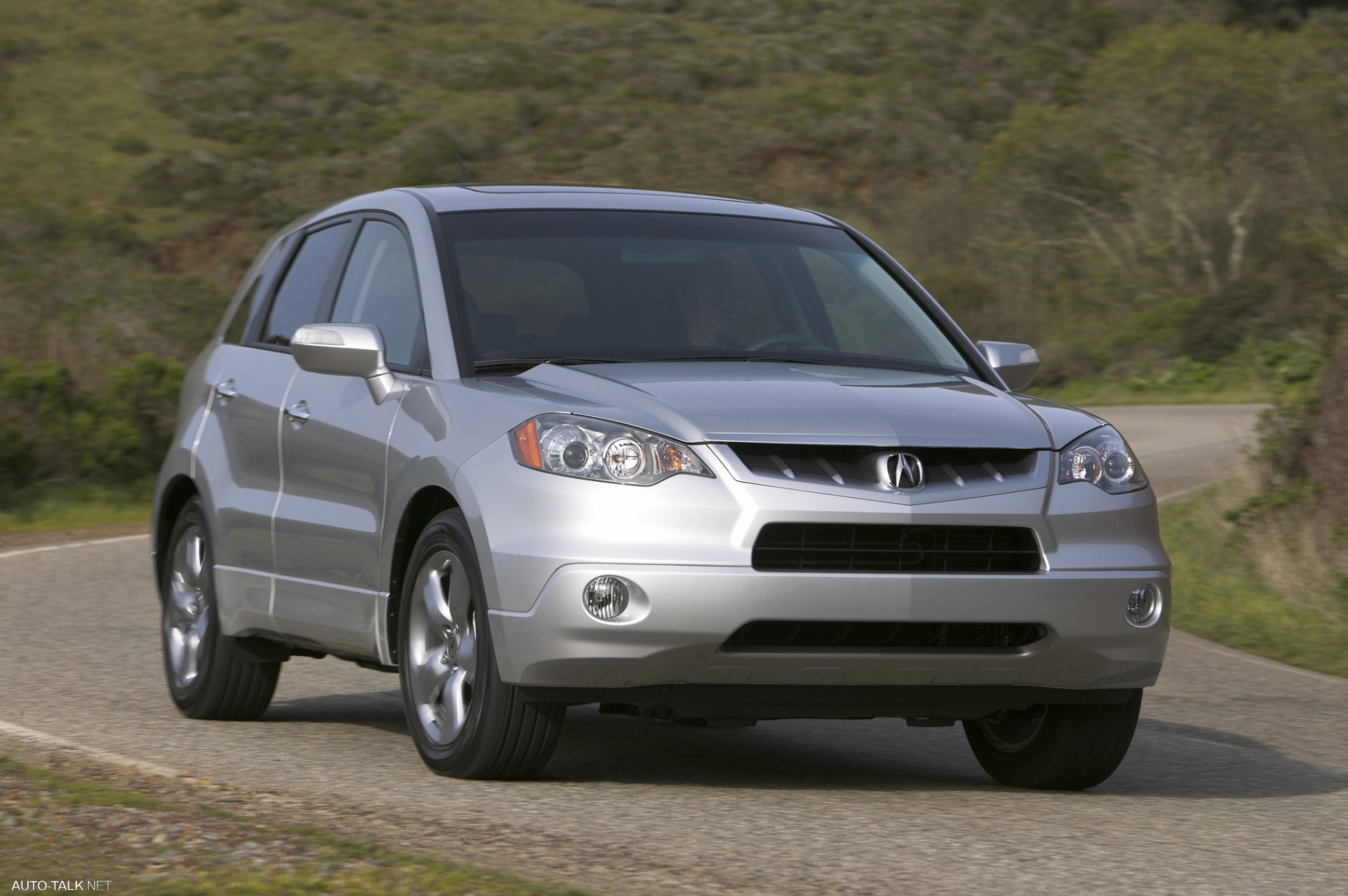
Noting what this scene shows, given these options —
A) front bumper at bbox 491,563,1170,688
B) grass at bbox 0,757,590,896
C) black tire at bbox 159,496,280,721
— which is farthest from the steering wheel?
grass at bbox 0,757,590,896

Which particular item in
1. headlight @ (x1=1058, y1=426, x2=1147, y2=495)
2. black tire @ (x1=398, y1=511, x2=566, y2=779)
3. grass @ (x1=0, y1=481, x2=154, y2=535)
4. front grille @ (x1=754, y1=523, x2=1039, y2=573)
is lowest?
grass @ (x1=0, y1=481, x2=154, y2=535)

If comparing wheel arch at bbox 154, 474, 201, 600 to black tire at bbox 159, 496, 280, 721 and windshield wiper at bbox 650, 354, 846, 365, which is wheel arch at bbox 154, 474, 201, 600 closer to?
black tire at bbox 159, 496, 280, 721

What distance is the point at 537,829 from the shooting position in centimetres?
513

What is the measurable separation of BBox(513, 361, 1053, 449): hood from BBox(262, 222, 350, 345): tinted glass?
65.3 inches

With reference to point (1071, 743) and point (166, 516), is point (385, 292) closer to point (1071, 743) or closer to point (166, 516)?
point (166, 516)

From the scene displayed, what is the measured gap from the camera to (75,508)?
21.2 m

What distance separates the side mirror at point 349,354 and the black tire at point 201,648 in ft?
4.53

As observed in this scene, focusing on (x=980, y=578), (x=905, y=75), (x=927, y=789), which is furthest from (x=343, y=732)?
(x=905, y=75)

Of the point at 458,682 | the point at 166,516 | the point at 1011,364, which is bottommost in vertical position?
the point at 166,516

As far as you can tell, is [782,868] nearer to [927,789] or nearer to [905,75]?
[927,789]

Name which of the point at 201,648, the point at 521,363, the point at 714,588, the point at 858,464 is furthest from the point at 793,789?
the point at 201,648

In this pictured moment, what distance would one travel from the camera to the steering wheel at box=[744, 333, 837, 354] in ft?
22.2

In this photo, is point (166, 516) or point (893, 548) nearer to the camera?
point (893, 548)

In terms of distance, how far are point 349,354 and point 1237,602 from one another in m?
7.47
